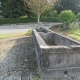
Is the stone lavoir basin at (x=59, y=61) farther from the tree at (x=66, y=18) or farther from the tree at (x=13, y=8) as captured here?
the tree at (x=13, y=8)

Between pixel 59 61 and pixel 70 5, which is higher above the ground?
pixel 70 5

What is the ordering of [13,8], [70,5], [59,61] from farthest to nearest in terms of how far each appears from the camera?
1. [70,5]
2. [13,8]
3. [59,61]

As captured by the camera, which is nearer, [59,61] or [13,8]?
[59,61]

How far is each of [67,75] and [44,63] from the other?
0.61 meters

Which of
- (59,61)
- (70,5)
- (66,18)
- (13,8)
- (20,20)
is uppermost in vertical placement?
(70,5)

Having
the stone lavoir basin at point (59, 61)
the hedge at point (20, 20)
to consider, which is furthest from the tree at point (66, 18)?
the hedge at point (20, 20)

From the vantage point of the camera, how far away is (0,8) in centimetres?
2680

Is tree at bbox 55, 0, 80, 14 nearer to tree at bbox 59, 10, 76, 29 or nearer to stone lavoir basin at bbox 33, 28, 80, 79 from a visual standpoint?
tree at bbox 59, 10, 76, 29

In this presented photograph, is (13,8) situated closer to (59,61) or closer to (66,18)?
(66,18)

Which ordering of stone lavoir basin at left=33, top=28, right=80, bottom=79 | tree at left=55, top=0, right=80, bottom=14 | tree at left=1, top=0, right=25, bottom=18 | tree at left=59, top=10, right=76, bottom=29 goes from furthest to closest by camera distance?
tree at left=55, top=0, right=80, bottom=14 → tree at left=1, top=0, right=25, bottom=18 → tree at left=59, top=10, right=76, bottom=29 → stone lavoir basin at left=33, top=28, right=80, bottom=79

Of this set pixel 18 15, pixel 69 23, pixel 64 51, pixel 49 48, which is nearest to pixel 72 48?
pixel 64 51

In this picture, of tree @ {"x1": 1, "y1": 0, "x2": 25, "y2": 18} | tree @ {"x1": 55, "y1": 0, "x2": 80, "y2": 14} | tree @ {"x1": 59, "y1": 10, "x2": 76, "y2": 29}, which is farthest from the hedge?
tree @ {"x1": 59, "y1": 10, "x2": 76, "y2": 29}

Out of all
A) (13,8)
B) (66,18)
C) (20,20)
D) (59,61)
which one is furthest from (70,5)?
(59,61)

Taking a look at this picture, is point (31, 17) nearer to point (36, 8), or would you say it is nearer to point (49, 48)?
point (36, 8)
